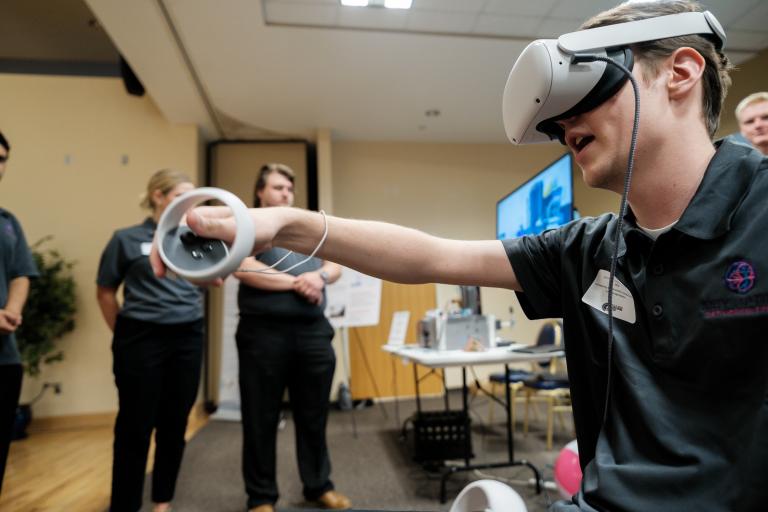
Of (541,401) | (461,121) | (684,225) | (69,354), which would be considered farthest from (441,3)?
(69,354)

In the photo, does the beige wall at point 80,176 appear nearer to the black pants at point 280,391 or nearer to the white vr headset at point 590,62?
the black pants at point 280,391

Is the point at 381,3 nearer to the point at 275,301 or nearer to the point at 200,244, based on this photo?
the point at 275,301

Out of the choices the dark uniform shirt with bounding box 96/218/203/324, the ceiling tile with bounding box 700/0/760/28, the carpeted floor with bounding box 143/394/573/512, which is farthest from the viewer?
the ceiling tile with bounding box 700/0/760/28

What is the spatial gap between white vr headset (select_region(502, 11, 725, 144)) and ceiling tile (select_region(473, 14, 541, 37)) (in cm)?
280

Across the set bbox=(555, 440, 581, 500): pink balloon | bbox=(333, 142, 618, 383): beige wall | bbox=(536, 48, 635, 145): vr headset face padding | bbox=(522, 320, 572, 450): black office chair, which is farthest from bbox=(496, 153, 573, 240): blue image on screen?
bbox=(333, 142, 618, 383): beige wall

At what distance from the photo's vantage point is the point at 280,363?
1968mm

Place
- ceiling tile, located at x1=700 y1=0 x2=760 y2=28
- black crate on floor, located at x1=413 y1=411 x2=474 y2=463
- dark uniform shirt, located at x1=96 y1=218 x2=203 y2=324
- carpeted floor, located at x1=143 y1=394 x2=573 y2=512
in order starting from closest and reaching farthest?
dark uniform shirt, located at x1=96 y1=218 x2=203 y2=324 < carpeted floor, located at x1=143 y1=394 x2=573 y2=512 < black crate on floor, located at x1=413 y1=411 x2=474 y2=463 < ceiling tile, located at x1=700 y1=0 x2=760 y2=28

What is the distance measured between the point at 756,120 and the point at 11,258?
318 cm

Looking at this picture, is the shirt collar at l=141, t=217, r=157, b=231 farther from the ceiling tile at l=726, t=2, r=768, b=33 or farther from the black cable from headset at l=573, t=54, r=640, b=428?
the ceiling tile at l=726, t=2, r=768, b=33

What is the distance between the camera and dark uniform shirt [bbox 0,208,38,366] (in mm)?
1785

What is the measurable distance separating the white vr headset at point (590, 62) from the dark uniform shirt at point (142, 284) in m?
1.66

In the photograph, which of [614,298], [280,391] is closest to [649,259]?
[614,298]

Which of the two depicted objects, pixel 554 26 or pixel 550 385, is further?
pixel 554 26

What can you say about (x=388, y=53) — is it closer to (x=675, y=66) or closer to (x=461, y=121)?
(x=461, y=121)
